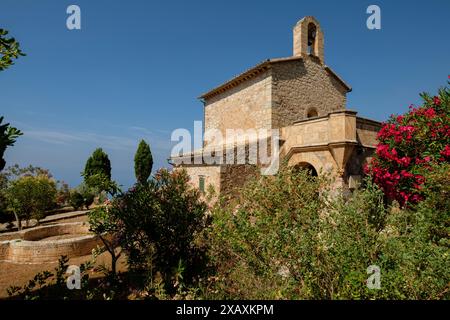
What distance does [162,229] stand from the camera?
667 cm

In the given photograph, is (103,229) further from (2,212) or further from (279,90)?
(2,212)

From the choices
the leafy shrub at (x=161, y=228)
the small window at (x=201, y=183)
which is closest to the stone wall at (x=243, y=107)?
the small window at (x=201, y=183)

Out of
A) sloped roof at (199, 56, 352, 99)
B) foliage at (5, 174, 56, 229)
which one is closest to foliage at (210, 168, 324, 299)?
sloped roof at (199, 56, 352, 99)

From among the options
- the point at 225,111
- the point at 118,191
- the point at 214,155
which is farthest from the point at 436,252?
the point at 225,111

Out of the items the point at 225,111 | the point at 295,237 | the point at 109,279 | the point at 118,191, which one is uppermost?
the point at 225,111

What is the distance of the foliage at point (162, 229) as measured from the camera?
659 centimetres

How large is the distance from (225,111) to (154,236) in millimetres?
13849

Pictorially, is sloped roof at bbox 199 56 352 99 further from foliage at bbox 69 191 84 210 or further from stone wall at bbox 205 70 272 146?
foliage at bbox 69 191 84 210

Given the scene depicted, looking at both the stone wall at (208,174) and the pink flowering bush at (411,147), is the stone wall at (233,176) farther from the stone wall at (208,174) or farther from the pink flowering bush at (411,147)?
the pink flowering bush at (411,147)

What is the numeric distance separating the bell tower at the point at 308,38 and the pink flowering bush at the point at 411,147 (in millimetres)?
8138

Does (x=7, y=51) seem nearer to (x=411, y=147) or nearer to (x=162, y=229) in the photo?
(x=162, y=229)

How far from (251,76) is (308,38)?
15.7 feet

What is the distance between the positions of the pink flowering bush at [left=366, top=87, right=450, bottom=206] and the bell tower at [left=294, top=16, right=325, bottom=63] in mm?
8138
